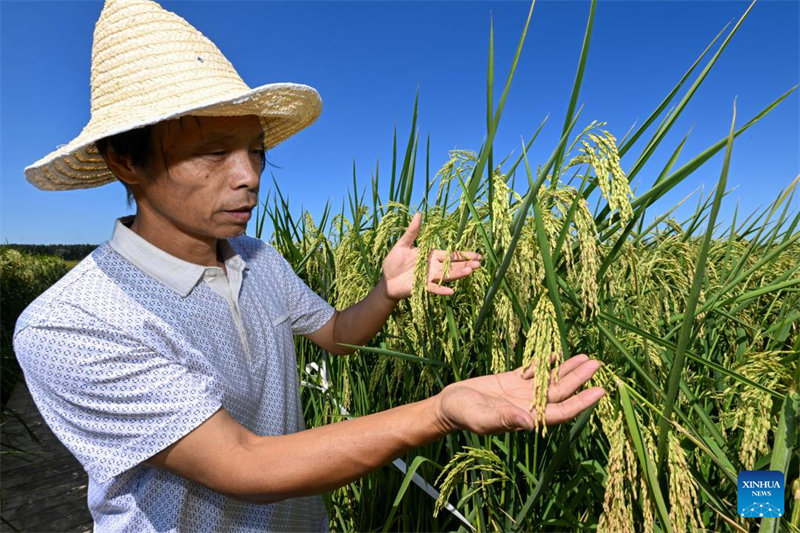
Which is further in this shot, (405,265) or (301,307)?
(301,307)

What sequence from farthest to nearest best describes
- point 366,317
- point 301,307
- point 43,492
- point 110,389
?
point 43,492 → point 301,307 → point 366,317 → point 110,389

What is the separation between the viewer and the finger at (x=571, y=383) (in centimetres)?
106

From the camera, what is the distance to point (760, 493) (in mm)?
1129

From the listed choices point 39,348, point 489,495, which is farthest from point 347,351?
point 39,348

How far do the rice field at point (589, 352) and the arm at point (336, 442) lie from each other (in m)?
0.08

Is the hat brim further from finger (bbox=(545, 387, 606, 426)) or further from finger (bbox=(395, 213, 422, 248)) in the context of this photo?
finger (bbox=(545, 387, 606, 426))

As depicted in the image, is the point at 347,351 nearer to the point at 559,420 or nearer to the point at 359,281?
the point at 359,281

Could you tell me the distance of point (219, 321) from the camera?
1494mm

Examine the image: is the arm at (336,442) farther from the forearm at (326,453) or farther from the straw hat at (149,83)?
the straw hat at (149,83)

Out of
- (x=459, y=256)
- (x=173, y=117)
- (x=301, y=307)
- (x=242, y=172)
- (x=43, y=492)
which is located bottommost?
(x=43, y=492)

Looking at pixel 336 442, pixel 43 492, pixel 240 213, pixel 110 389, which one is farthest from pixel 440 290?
pixel 43 492

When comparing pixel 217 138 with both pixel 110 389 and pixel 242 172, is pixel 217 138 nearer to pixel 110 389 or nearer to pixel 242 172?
pixel 242 172

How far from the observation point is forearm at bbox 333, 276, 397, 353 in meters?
1.80

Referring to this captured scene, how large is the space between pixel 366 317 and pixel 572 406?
3.05 feet
